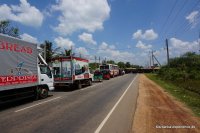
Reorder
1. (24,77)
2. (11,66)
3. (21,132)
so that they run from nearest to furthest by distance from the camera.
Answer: (21,132) → (11,66) → (24,77)

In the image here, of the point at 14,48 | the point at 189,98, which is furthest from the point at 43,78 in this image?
the point at 189,98

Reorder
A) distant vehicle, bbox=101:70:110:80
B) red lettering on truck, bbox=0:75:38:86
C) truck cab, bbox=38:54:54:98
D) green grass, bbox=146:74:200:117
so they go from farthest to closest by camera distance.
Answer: distant vehicle, bbox=101:70:110:80
truck cab, bbox=38:54:54:98
red lettering on truck, bbox=0:75:38:86
green grass, bbox=146:74:200:117

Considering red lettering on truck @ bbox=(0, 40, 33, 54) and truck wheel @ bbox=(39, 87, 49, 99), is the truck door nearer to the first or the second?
truck wheel @ bbox=(39, 87, 49, 99)

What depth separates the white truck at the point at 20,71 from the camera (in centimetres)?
1305

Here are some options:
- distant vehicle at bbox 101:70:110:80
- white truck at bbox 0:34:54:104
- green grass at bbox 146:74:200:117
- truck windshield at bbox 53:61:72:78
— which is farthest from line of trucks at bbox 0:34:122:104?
distant vehicle at bbox 101:70:110:80

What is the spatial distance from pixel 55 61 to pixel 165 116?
50.0 feet

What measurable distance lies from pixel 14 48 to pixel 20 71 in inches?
55.3

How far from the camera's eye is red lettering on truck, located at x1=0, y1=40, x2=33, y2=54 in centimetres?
1290

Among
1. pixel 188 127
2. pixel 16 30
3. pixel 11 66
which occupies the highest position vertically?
pixel 16 30

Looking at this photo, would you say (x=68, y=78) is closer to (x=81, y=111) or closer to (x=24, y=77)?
(x=24, y=77)

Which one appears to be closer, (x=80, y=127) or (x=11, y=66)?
(x=80, y=127)

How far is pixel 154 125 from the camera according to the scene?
8.68 m

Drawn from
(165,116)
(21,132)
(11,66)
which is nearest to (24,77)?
(11,66)

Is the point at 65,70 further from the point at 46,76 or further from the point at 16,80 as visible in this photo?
the point at 16,80
